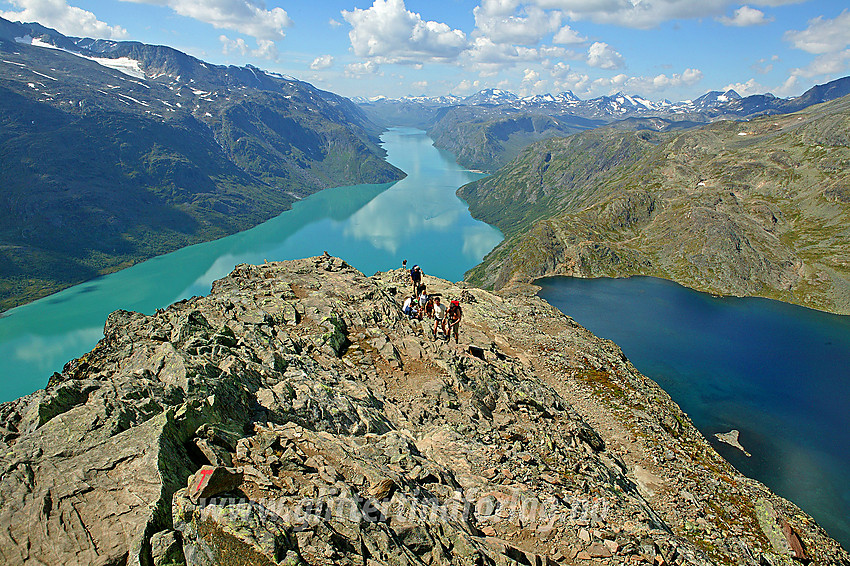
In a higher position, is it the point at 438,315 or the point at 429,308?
the point at 438,315

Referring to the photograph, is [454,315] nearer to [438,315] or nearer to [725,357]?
[438,315]

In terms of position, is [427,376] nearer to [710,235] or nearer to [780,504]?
[780,504]

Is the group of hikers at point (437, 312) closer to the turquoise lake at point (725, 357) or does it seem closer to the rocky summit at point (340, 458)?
the rocky summit at point (340, 458)

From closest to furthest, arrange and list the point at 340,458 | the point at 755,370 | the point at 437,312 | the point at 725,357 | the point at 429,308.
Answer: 1. the point at 340,458
2. the point at 437,312
3. the point at 429,308
4. the point at 755,370
5. the point at 725,357

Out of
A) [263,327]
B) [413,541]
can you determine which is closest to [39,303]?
[263,327]

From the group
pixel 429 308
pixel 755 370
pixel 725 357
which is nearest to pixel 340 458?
pixel 429 308

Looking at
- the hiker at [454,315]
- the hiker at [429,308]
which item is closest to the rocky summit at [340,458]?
the hiker at [454,315]
